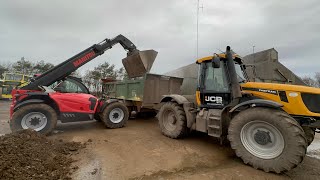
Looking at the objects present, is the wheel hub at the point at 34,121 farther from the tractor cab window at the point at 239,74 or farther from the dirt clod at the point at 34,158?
the tractor cab window at the point at 239,74

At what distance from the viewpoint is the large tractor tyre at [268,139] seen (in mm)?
3344

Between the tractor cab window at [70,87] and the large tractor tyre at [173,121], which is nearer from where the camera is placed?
the large tractor tyre at [173,121]

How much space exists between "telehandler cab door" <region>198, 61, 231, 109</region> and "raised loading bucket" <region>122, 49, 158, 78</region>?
3453 mm

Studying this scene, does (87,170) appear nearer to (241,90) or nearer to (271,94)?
(241,90)

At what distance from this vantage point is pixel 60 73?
23.1 ft

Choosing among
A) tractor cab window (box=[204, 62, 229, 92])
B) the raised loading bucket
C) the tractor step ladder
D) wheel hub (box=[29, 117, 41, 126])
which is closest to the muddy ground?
the tractor step ladder

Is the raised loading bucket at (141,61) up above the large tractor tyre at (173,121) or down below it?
above

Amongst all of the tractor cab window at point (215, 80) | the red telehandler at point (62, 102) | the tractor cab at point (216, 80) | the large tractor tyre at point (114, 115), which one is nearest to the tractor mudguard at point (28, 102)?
the red telehandler at point (62, 102)

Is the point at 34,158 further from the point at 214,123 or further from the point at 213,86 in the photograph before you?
the point at 213,86

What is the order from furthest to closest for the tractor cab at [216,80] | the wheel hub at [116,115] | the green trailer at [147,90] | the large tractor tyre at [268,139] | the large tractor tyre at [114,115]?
the green trailer at [147,90] < the wheel hub at [116,115] < the large tractor tyre at [114,115] < the tractor cab at [216,80] < the large tractor tyre at [268,139]

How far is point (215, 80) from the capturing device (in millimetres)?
5031

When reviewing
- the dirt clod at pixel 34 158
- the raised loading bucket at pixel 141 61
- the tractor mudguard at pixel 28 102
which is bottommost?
the dirt clod at pixel 34 158

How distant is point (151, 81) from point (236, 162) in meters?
4.50

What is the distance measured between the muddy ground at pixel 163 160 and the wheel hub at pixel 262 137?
524mm
